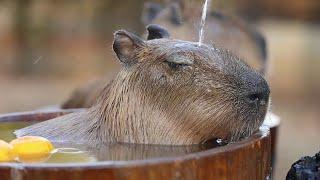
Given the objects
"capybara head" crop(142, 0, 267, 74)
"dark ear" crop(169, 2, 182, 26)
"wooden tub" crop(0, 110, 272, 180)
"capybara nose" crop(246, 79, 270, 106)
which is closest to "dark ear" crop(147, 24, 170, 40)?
"capybara nose" crop(246, 79, 270, 106)

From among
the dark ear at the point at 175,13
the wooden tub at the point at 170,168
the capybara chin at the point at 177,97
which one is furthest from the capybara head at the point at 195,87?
the dark ear at the point at 175,13

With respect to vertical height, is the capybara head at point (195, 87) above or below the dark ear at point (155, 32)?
below

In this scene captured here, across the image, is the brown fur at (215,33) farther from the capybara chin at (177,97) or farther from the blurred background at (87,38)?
the blurred background at (87,38)

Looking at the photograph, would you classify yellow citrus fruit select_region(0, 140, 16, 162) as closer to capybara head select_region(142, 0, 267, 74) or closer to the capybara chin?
the capybara chin

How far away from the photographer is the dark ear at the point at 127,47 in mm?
2350

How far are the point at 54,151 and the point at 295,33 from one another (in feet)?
36.6

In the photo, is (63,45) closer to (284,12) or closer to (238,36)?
(284,12)

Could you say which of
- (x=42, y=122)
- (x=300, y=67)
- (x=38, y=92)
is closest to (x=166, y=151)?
(x=42, y=122)

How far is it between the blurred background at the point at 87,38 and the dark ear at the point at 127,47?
8434mm

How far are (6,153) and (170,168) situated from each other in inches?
16.1

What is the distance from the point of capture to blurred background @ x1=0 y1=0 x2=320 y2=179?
1146cm

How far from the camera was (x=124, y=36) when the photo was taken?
7.75 feet

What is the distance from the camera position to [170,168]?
1964mm

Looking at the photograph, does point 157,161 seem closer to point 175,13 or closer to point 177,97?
point 177,97
